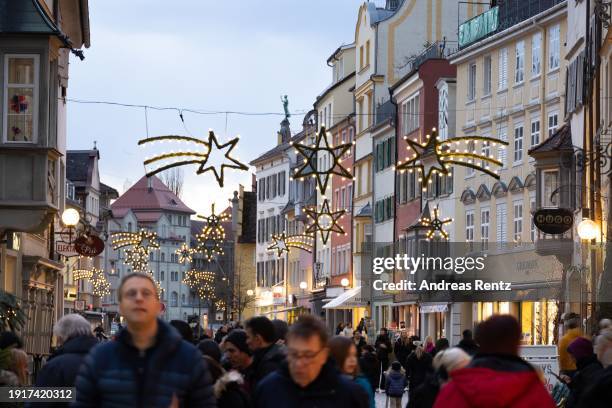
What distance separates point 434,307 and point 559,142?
19029 mm

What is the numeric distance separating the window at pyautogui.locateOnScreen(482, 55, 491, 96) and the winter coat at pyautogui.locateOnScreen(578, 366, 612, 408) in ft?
164

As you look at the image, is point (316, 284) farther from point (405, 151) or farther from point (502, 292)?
point (502, 292)

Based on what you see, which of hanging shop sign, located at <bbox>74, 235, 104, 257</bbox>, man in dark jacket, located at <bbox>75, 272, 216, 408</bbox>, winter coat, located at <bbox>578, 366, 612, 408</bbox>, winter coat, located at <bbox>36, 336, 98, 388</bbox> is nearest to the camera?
man in dark jacket, located at <bbox>75, 272, 216, 408</bbox>

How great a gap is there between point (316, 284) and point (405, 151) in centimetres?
2396

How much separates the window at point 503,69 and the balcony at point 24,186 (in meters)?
31.1

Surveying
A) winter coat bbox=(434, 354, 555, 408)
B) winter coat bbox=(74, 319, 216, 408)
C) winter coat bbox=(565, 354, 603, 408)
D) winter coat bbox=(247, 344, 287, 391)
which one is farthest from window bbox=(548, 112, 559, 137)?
winter coat bbox=(74, 319, 216, 408)

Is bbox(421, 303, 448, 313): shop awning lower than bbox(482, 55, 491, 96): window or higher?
lower

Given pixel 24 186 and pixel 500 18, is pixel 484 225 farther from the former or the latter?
pixel 24 186

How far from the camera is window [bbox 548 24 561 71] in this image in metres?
52.1

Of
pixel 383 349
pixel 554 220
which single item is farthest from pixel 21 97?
pixel 383 349

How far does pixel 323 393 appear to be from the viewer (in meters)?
9.26

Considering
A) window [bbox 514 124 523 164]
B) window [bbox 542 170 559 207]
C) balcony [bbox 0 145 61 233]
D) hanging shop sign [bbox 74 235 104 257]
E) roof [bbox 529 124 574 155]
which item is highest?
window [bbox 514 124 523 164]

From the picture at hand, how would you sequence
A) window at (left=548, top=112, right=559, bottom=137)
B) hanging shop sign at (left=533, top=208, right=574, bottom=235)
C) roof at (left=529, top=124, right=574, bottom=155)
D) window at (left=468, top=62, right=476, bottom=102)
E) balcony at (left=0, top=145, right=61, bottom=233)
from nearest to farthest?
balcony at (left=0, top=145, right=61, bottom=233), hanging shop sign at (left=533, top=208, right=574, bottom=235), roof at (left=529, top=124, right=574, bottom=155), window at (left=548, top=112, right=559, bottom=137), window at (left=468, top=62, right=476, bottom=102)

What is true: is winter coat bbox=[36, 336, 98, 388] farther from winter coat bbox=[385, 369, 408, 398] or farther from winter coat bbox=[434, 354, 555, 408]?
winter coat bbox=[385, 369, 408, 398]
